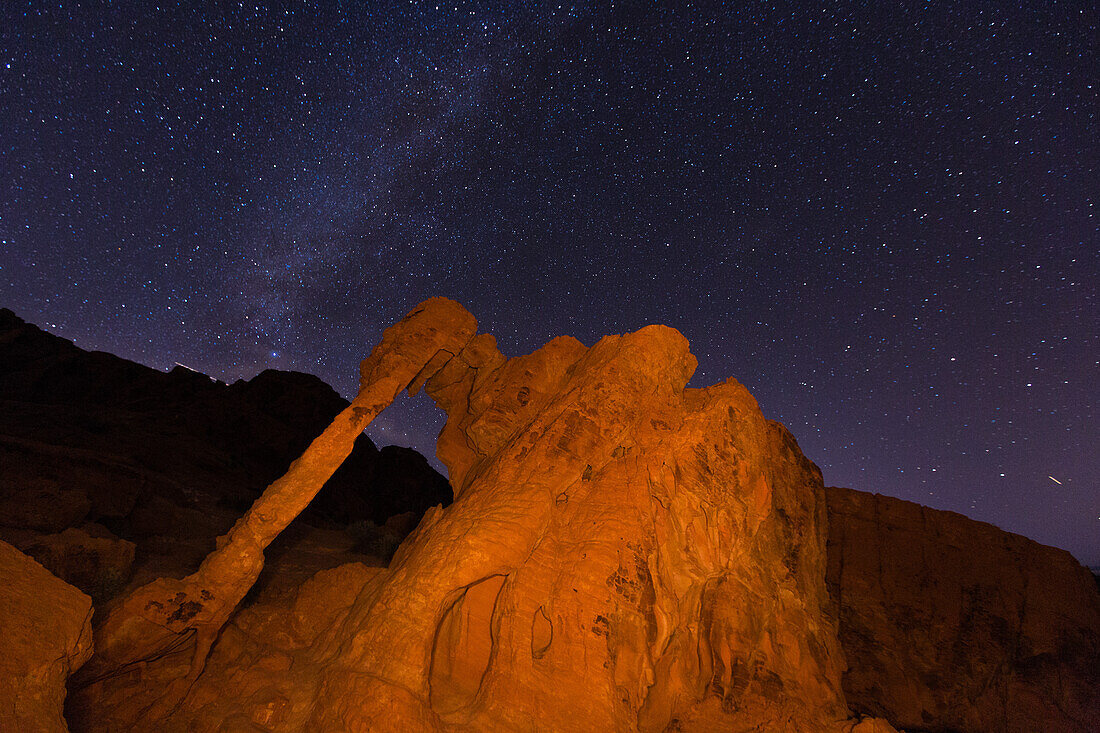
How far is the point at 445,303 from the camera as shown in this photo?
448 inches

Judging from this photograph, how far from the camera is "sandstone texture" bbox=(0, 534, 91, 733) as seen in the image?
3527mm

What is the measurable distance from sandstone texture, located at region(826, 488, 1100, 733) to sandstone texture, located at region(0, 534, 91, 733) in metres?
14.8

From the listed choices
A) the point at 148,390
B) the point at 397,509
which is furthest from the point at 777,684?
the point at 148,390

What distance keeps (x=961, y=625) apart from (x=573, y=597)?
453 inches

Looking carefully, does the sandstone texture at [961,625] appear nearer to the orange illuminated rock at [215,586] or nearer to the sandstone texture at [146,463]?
the orange illuminated rock at [215,586]

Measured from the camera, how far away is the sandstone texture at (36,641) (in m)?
3.53

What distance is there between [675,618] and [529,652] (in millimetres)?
2710

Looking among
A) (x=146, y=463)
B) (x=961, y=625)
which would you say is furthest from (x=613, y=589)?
(x=146, y=463)

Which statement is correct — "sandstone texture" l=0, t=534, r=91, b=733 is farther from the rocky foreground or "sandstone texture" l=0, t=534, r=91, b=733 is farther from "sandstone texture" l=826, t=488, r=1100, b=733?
"sandstone texture" l=826, t=488, r=1100, b=733

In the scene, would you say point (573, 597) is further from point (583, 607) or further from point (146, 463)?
point (146, 463)

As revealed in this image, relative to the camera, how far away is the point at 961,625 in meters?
11.6

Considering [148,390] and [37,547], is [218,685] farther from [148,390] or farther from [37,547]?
[148,390]

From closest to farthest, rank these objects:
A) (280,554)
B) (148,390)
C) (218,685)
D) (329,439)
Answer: (218,685), (329,439), (280,554), (148,390)

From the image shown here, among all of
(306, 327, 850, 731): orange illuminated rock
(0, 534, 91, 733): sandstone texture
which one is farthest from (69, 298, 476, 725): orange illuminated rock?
(0, 534, 91, 733): sandstone texture
